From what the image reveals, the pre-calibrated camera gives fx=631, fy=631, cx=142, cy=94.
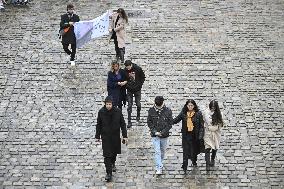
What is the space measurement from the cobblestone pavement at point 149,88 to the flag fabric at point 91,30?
1.88ft

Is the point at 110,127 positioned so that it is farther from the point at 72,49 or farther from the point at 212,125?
the point at 72,49

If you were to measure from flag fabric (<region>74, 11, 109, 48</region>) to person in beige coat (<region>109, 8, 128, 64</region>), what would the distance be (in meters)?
0.37

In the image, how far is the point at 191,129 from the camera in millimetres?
11992

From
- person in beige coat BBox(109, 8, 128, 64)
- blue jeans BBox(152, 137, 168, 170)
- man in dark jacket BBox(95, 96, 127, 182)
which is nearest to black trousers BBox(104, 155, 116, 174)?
man in dark jacket BBox(95, 96, 127, 182)

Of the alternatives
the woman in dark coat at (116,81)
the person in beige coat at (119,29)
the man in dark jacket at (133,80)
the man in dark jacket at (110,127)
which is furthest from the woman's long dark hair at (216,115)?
the person in beige coat at (119,29)

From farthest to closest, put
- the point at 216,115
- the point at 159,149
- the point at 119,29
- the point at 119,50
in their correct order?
the point at 119,50
the point at 119,29
the point at 159,149
the point at 216,115

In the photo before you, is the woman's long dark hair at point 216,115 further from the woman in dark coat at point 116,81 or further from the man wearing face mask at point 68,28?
the man wearing face mask at point 68,28

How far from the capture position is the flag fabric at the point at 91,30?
16.7 meters

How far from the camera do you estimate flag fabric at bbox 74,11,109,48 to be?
16722mm

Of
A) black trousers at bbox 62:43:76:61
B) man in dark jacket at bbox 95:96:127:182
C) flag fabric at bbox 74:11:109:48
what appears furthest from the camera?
flag fabric at bbox 74:11:109:48

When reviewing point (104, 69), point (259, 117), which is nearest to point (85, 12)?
point (104, 69)

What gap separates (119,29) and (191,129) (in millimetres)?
5118

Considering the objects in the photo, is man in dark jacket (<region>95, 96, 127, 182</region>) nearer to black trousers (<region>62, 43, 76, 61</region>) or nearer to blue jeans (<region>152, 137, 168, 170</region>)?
blue jeans (<region>152, 137, 168, 170</region>)

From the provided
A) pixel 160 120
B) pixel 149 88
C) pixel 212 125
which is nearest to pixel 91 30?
pixel 149 88
